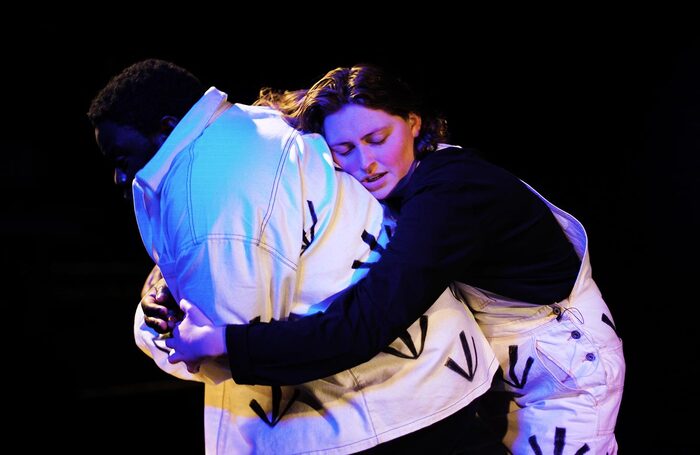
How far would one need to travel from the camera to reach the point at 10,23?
8.64 feet

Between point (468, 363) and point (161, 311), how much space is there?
0.61 metres

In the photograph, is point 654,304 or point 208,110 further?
point 654,304

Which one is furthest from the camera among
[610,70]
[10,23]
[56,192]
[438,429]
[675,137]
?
[56,192]

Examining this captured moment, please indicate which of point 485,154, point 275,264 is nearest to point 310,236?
point 275,264

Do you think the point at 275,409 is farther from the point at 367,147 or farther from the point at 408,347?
the point at 367,147

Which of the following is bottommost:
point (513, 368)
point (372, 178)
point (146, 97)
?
point (513, 368)

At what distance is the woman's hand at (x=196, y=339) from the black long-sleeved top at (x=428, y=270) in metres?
0.02

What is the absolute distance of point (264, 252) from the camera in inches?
42.0

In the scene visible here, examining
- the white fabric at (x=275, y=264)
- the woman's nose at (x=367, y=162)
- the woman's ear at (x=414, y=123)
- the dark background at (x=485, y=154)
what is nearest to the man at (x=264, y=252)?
the white fabric at (x=275, y=264)

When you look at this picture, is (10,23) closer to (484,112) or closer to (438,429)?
(484,112)

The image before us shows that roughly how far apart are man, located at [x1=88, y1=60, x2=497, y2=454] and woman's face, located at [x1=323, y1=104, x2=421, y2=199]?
0.63ft

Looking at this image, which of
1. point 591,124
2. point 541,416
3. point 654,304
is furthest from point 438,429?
point 591,124

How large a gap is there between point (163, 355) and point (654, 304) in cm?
246

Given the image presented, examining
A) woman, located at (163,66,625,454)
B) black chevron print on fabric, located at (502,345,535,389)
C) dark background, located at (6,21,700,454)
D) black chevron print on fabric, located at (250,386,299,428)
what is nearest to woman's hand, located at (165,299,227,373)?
woman, located at (163,66,625,454)
